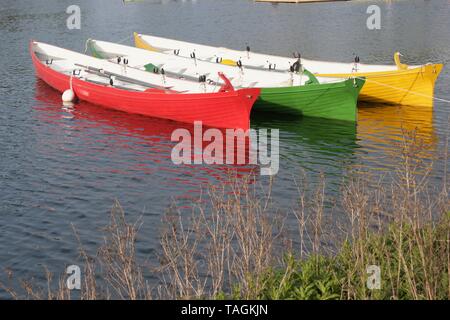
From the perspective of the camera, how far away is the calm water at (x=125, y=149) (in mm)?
21203

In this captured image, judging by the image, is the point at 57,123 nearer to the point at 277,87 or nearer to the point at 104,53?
the point at 277,87

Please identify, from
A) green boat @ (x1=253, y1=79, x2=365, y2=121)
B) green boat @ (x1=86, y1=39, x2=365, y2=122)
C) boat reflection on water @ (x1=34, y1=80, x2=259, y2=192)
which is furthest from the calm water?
green boat @ (x1=86, y1=39, x2=365, y2=122)

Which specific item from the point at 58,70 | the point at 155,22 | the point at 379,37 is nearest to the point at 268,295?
the point at 58,70

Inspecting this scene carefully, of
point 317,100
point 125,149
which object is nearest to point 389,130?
point 317,100

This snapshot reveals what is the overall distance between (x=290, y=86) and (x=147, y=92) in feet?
21.0

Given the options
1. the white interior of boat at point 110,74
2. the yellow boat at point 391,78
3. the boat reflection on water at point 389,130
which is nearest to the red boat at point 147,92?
the white interior of boat at point 110,74

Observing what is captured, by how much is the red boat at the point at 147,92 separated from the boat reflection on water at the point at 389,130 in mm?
5132

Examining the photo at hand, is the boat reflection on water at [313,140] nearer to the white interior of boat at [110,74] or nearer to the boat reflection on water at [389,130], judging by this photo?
the boat reflection on water at [389,130]

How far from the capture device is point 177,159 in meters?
27.1

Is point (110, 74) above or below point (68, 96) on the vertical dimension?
above

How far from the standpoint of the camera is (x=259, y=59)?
39.7m

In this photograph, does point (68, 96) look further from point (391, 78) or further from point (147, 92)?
point (391, 78)

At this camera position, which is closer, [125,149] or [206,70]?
[125,149]

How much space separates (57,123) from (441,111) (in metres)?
17.4
